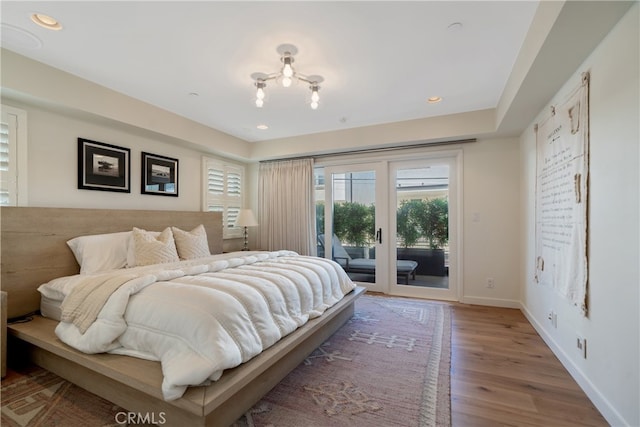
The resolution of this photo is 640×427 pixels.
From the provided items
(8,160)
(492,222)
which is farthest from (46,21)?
(492,222)

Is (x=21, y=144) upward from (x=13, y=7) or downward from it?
downward

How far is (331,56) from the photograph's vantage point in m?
2.44

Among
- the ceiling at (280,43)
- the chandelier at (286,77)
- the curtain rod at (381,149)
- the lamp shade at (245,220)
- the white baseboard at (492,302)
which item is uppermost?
the ceiling at (280,43)

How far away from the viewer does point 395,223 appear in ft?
14.7

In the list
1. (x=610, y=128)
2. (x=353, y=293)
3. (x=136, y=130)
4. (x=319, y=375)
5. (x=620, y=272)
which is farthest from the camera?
(x=136, y=130)

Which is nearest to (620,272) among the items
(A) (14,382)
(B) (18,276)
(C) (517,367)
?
(C) (517,367)

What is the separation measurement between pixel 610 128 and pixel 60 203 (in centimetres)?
450

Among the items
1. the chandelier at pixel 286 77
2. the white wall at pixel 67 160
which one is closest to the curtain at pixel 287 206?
the white wall at pixel 67 160

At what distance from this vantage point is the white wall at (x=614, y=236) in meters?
1.50

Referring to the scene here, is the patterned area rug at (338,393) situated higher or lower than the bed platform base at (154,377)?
lower

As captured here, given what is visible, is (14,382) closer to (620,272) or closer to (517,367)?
(517,367)

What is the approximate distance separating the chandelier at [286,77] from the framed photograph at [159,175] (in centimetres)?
190

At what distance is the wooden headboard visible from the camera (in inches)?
95.3

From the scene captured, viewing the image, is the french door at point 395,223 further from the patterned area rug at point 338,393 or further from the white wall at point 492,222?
the patterned area rug at point 338,393
